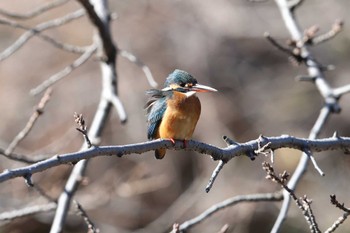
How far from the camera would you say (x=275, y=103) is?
8.59 meters

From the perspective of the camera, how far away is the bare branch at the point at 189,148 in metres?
1.82

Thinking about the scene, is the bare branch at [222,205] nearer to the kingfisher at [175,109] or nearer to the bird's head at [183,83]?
the kingfisher at [175,109]

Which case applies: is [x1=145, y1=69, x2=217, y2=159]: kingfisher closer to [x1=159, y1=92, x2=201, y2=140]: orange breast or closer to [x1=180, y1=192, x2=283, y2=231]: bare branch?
[x1=159, y1=92, x2=201, y2=140]: orange breast

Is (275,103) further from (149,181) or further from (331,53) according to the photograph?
→ (149,181)

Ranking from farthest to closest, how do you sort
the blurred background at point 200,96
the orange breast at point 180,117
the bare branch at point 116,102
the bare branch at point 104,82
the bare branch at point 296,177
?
the blurred background at point 200,96
the bare branch at point 116,102
the bare branch at point 104,82
the orange breast at point 180,117
the bare branch at point 296,177

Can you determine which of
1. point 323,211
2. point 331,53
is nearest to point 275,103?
point 331,53

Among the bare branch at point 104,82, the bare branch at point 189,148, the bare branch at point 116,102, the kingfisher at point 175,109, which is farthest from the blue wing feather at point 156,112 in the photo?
the bare branch at point 189,148

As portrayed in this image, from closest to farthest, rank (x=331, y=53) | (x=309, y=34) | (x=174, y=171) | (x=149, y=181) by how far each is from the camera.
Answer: (x=309, y=34), (x=149, y=181), (x=174, y=171), (x=331, y=53)

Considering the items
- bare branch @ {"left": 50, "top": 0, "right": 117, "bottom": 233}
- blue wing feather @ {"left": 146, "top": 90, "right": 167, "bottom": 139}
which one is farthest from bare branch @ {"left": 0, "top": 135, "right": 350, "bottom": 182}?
bare branch @ {"left": 50, "top": 0, "right": 117, "bottom": 233}

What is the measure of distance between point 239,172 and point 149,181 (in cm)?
189

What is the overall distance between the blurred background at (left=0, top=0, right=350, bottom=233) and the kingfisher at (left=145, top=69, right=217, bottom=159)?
4.13 metres

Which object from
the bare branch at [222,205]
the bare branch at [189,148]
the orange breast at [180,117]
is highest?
the orange breast at [180,117]

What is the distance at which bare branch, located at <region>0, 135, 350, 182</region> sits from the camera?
1822 millimetres

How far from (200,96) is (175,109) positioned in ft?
16.0
